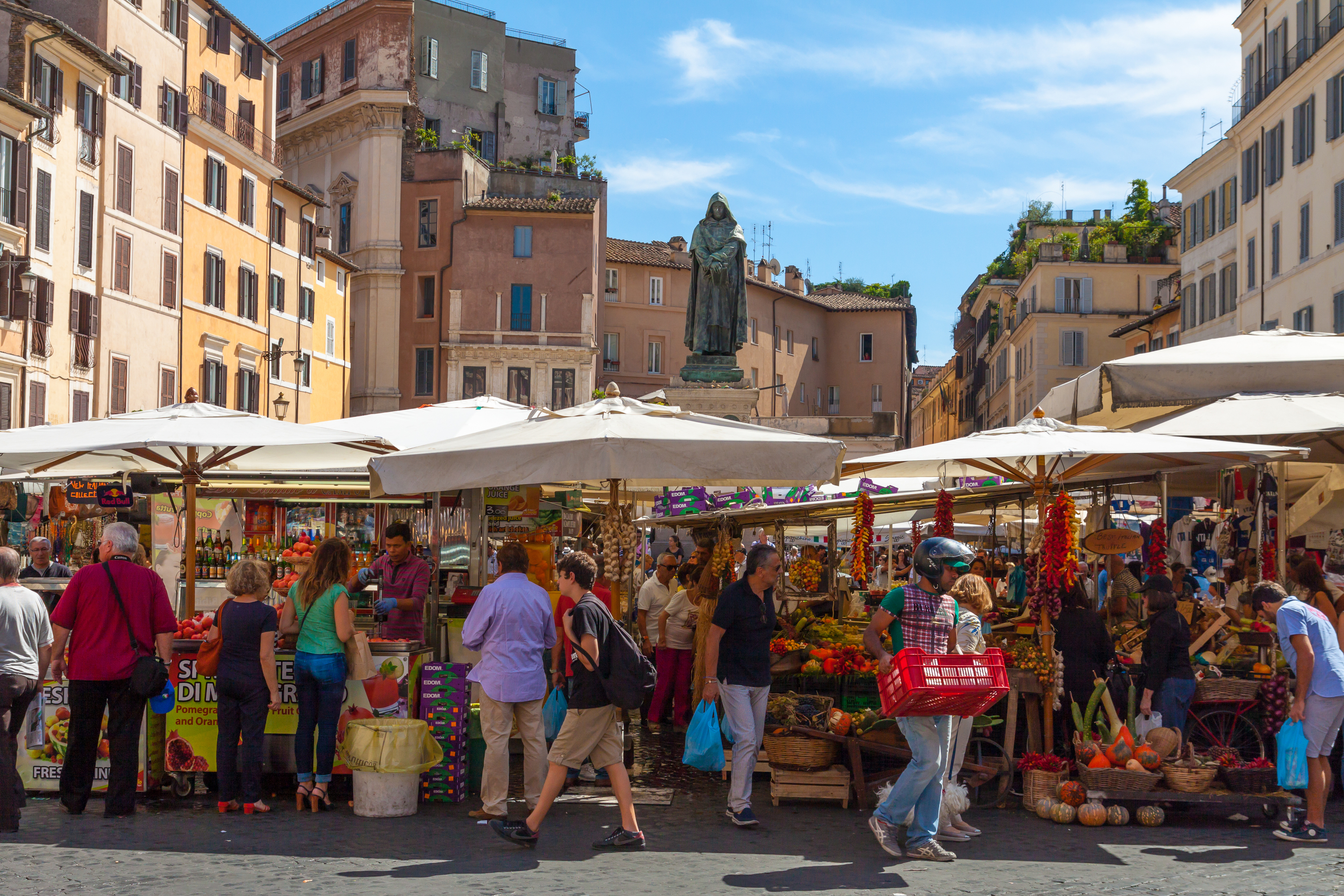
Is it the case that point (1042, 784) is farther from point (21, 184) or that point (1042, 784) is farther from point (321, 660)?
point (21, 184)

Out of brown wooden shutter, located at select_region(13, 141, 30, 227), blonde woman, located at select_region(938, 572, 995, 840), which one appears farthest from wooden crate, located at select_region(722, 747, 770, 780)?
brown wooden shutter, located at select_region(13, 141, 30, 227)

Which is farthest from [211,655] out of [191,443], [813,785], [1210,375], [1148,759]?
[1210,375]

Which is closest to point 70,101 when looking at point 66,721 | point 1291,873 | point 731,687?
point 66,721

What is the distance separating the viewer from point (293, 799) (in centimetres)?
865

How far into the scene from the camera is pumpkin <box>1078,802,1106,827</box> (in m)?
8.04

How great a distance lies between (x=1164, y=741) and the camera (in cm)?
842

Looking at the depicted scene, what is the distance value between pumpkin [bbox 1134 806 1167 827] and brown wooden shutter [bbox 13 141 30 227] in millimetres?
25106

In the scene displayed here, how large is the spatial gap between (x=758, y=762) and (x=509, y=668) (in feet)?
7.42

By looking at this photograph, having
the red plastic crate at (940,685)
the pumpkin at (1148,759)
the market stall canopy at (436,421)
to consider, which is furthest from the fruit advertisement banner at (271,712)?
the pumpkin at (1148,759)

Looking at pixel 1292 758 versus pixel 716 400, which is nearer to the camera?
pixel 1292 758

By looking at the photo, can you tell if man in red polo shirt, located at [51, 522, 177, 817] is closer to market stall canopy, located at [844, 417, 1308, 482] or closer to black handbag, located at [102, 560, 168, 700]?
black handbag, located at [102, 560, 168, 700]

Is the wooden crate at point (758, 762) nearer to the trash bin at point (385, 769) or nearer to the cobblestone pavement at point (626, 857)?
the cobblestone pavement at point (626, 857)

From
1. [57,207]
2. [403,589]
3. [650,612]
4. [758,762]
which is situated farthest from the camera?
[57,207]

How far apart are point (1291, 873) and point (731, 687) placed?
2.98 m
